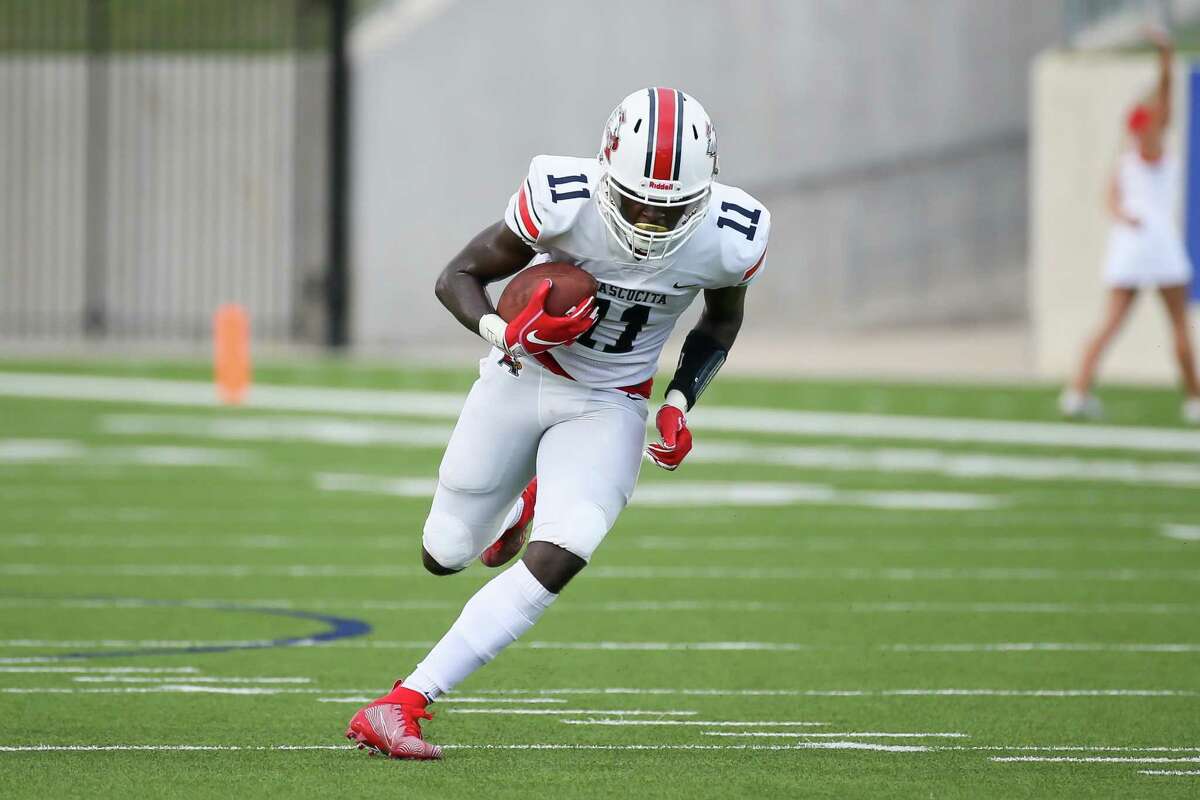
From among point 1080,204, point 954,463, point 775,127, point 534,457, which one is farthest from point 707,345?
point 775,127

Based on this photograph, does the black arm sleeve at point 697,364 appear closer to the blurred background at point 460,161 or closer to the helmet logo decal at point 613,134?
the helmet logo decal at point 613,134

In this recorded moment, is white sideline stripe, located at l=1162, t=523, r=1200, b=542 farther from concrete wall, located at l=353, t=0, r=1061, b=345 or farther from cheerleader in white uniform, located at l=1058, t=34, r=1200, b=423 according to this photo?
concrete wall, located at l=353, t=0, r=1061, b=345

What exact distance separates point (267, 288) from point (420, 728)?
51.5 feet

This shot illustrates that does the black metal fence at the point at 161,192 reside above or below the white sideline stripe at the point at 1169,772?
below

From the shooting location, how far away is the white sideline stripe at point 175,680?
6250 millimetres

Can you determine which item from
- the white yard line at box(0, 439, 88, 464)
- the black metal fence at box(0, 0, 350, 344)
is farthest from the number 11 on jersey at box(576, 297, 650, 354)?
the black metal fence at box(0, 0, 350, 344)

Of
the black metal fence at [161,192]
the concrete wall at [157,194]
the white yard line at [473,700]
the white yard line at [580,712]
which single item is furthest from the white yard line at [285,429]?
the white yard line at [580,712]

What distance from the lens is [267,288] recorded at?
20.7 meters

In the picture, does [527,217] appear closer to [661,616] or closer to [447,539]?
[447,539]

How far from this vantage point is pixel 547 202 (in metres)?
5.38

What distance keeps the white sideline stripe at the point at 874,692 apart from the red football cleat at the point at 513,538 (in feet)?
1.30

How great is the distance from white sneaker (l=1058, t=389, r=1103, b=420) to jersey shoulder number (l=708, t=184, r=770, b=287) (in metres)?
7.87

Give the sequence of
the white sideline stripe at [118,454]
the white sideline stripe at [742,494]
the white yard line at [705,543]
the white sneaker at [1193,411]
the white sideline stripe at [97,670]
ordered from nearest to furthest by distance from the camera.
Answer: the white sideline stripe at [97,670] < the white yard line at [705,543] < the white sideline stripe at [742,494] < the white sideline stripe at [118,454] < the white sneaker at [1193,411]

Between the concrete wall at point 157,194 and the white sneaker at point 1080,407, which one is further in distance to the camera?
the concrete wall at point 157,194
